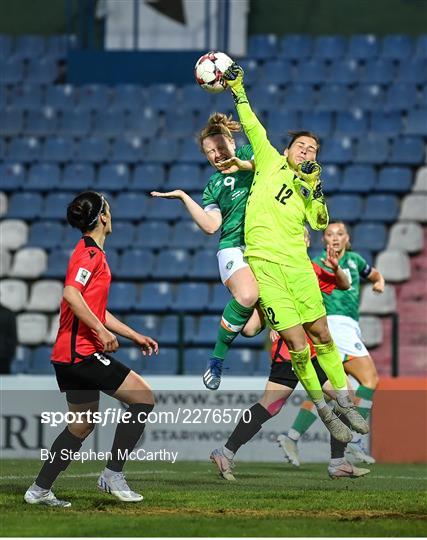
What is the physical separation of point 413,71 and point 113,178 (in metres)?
5.15

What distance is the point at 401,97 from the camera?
2070 cm

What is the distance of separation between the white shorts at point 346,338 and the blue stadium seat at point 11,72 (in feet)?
38.9

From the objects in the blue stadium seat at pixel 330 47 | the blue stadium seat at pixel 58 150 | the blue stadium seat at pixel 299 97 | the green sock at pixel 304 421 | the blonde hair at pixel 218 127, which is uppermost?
the blue stadium seat at pixel 330 47

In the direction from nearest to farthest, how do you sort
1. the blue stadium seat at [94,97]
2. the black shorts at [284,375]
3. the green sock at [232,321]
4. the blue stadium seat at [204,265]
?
the green sock at [232,321]
the black shorts at [284,375]
the blue stadium seat at [204,265]
the blue stadium seat at [94,97]

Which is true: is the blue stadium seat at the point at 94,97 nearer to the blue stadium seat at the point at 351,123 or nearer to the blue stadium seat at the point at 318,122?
the blue stadium seat at the point at 318,122

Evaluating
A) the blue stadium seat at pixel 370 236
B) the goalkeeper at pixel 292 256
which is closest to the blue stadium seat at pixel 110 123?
the blue stadium seat at pixel 370 236

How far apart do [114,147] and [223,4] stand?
148 inches

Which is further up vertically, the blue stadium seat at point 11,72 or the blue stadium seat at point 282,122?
the blue stadium seat at point 11,72

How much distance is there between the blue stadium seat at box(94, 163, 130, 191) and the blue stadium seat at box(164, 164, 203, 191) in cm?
72

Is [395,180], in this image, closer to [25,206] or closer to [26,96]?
[25,206]

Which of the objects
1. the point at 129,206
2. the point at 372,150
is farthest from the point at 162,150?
the point at 372,150

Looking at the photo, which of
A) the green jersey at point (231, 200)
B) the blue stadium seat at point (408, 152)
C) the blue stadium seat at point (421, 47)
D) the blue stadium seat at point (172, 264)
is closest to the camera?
the green jersey at point (231, 200)

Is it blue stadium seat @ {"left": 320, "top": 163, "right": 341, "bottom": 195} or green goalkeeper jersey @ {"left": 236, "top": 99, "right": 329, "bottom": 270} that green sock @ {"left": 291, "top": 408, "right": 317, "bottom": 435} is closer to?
green goalkeeper jersey @ {"left": 236, "top": 99, "right": 329, "bottom": 270}

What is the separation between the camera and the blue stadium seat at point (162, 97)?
21453mm
